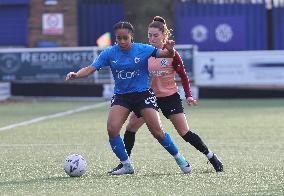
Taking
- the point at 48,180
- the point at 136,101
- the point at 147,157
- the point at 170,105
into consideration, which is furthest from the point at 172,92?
the point at 147,157

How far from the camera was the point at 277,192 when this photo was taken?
357 inches

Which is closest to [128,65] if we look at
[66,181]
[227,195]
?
[66,181]

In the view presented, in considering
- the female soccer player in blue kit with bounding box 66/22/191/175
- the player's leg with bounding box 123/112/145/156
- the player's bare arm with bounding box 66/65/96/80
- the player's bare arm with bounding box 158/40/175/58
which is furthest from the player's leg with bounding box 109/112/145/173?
the player's bare arm with bounding box 158/40/175/58

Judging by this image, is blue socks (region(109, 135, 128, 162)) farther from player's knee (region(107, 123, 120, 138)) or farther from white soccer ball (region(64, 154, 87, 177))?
white soccer ball (region(64, 154, 87, 177))

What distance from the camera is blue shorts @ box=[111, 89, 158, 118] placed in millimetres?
10719

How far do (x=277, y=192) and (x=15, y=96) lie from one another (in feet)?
71.8

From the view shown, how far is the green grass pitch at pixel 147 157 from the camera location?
957 cm

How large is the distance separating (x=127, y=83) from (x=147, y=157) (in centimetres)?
246

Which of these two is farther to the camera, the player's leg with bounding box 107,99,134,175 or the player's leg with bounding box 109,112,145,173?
the player's leg with bounding box 109,112,145,173

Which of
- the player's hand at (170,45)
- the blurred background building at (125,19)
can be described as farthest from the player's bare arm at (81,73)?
the blurred background building at (125,19)

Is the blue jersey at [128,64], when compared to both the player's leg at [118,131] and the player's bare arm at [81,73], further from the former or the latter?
the player's leg at [118,131]

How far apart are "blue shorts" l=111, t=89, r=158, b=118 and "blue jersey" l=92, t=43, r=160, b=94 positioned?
0.16ft

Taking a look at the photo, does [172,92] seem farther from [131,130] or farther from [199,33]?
[199,33]

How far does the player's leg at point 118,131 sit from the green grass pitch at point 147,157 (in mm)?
150
